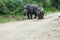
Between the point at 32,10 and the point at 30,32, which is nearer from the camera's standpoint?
the point at 30,32

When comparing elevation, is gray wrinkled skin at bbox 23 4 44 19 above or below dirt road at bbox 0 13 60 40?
below

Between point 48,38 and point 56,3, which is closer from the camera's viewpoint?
point 48,38

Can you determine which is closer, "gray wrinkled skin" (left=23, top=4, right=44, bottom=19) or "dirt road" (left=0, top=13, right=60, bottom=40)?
"dirt road" (left=0, top=13, right=60, bottom=40)

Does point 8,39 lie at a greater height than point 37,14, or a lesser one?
greater

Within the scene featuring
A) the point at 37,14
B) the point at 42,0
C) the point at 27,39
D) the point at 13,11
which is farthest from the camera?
the point at 42,0

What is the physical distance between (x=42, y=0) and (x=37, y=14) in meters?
18.3

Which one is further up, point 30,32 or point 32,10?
point 30,32

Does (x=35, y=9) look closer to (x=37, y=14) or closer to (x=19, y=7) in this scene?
(x=37, y=14)

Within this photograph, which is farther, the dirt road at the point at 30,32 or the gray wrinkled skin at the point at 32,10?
the gray wrinkled skin at the point at 32,10

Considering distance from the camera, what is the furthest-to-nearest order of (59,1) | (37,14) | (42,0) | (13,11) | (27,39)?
(59,1) < (42,0) < (13,11) < (37,14) < (27,39)

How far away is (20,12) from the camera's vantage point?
83.9ft

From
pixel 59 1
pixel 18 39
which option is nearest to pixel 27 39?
pixel 18 39

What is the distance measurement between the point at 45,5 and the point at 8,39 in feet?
102

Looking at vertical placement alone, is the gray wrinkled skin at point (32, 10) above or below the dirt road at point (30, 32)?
below
